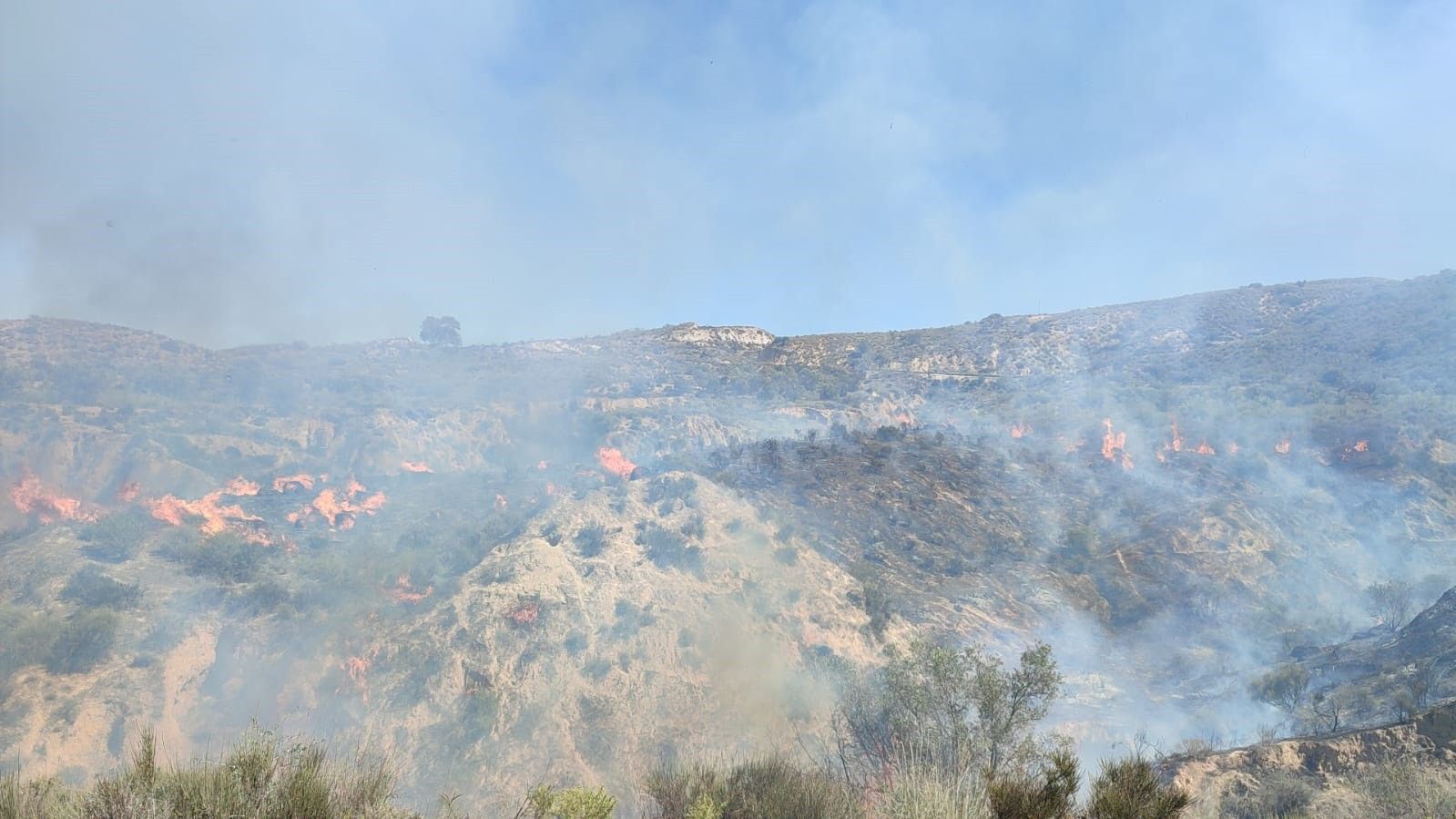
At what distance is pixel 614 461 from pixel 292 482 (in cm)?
2282

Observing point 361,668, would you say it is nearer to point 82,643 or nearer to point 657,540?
point 82,643

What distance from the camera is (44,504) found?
127ft

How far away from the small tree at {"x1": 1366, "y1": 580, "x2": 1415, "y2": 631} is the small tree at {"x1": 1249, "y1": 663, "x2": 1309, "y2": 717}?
31.3 feet

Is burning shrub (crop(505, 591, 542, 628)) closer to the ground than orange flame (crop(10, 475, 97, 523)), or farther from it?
closer to the ground

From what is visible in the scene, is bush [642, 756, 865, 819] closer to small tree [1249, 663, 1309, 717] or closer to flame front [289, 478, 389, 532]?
small tree [1249, 663, 1309, 717]

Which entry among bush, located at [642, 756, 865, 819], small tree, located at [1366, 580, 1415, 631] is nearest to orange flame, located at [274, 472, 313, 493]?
bush, located at [642, 756, 865, 819]

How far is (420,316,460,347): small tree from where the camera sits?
3713 inches

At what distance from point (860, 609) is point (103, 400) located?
5653cm

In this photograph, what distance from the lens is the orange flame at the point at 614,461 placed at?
55594 millimetres

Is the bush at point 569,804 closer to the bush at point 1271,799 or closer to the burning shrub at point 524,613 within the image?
the bush at point 1271,799

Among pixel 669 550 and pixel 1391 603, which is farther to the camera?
pixel 669 550

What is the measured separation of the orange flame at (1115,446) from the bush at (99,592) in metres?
60.0

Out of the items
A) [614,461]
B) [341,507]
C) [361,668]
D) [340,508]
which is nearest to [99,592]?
[361,668]

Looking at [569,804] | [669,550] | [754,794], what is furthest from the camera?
[669,550]
